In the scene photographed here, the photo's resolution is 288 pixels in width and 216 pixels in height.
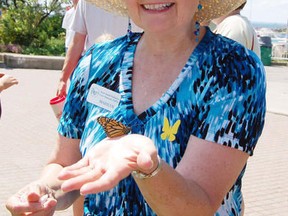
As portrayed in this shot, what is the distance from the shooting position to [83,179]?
1225 millimetres

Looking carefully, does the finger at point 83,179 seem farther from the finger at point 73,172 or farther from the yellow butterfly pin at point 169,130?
the yellow butterfly pin at point 169,130

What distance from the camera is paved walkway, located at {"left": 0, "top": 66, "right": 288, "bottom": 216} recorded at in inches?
187

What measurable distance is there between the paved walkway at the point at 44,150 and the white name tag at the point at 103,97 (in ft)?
8.43

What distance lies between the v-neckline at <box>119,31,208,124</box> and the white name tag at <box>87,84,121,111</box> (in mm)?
26

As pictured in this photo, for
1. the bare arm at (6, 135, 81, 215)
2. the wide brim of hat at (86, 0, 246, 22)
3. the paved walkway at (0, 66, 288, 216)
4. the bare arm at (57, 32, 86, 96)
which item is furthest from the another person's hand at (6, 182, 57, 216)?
the bare arm at (57, 32, 86, 96)

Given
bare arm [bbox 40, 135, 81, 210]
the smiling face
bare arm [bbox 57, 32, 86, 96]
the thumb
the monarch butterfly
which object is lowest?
bare arm [bbox 57, 32, 86, 96]

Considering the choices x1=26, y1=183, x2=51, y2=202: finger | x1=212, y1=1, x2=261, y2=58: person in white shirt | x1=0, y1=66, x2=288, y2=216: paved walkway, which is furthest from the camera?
x1=0, y1=66, x2=288, y2=216: paved walkway

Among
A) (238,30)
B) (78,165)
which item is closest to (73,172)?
(78,165)

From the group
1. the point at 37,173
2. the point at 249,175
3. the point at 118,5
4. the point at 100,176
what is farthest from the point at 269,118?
the point at 100,176

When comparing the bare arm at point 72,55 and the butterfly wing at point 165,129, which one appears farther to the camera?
the bare arm at point 72,55

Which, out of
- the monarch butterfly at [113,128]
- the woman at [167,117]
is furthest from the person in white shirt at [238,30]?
the monarch butterfly at [113,128]

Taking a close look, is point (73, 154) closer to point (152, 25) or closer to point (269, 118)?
point (152, 25)

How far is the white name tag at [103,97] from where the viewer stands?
176 cm

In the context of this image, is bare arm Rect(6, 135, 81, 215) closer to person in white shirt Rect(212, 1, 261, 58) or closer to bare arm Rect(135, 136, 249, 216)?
bare arm Rect(135, 136, 249, 216)
